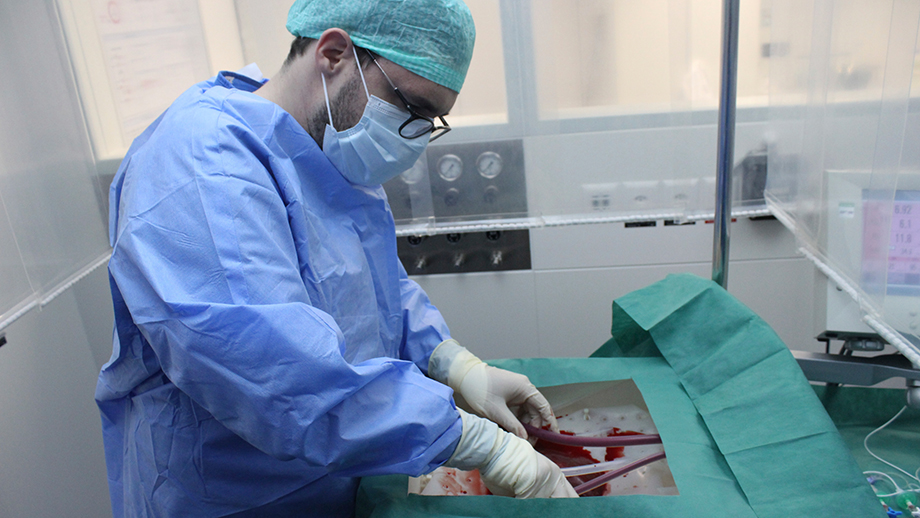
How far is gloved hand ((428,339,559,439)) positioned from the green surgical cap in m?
0.54

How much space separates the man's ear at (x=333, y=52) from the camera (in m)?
0.91

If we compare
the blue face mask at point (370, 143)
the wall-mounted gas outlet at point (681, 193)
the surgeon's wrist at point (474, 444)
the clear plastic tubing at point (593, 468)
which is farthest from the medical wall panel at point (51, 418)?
the wall-mounted gas outlet at point (681, 193)

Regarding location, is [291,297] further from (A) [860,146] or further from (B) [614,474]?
(A) [860,146]

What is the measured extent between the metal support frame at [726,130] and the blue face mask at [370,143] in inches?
21.7

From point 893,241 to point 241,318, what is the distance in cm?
93

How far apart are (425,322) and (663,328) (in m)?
0.47

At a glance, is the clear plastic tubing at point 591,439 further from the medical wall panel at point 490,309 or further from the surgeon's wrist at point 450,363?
the medical wall panel at point 490,309

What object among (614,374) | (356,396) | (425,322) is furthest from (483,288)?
(356,396)

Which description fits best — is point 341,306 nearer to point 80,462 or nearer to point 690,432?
point 690,432

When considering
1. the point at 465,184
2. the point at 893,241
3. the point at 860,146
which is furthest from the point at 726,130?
the point at 465,184

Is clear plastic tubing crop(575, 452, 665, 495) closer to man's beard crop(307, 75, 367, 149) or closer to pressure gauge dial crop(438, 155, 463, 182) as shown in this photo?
man's beard crop(307, 75, 367, 149)

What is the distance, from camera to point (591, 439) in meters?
1.08

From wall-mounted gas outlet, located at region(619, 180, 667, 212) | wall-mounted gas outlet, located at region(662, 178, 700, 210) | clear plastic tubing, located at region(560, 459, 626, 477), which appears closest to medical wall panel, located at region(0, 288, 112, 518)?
clear plastic tubing, located at region(560, 459, 626, 477)

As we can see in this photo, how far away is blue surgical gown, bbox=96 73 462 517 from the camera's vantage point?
27.6 inches
